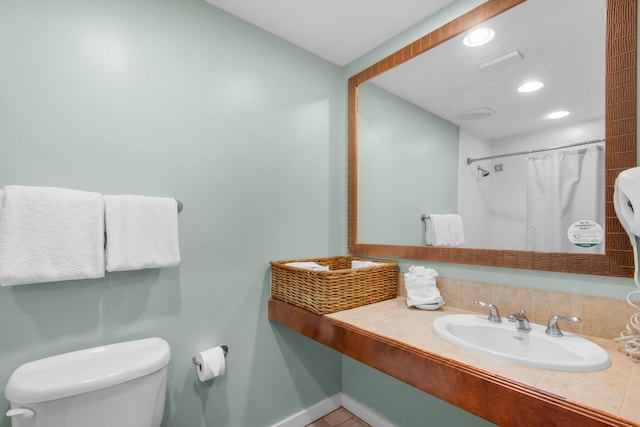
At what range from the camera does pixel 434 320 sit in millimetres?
Result: 1325

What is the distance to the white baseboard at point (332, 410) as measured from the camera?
1798 mm

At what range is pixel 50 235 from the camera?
1.06 metres

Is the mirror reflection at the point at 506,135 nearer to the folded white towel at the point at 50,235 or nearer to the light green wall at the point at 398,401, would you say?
the light green wall at the point at 398,401

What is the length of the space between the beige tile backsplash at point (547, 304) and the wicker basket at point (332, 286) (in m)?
0.32

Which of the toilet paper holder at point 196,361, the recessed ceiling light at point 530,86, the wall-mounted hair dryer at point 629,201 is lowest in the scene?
the toilet paper holder at point 196,361

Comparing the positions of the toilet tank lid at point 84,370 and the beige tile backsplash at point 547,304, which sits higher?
the beige tile backsplash at point 547,304

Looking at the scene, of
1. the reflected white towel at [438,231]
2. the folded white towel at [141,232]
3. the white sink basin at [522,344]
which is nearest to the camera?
the white sink basin at [522,344]

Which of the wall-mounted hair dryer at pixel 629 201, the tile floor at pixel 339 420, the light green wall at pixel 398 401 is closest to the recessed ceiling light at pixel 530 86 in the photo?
the wall-mounted hair dryer at pixel 629 201

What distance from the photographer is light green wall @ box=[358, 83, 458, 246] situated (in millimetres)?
1609

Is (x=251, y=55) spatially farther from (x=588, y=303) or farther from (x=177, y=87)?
(x=588, y=303)

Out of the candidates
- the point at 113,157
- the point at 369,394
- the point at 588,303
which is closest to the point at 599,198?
the point at 588,303

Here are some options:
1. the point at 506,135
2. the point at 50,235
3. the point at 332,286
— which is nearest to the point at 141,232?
the point at 50,235

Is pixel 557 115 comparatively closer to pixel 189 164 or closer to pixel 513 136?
pixel 513 136

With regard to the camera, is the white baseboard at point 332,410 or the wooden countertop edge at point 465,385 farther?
the white baseboard at point 332,410
